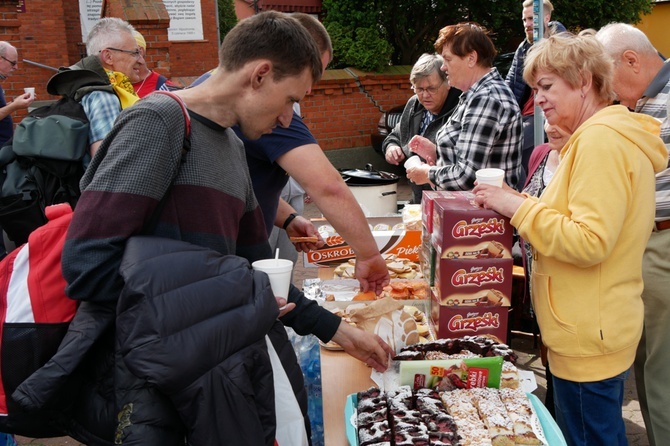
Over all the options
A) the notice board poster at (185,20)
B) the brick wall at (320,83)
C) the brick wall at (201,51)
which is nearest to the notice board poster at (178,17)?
the notice board poster at (185,20)

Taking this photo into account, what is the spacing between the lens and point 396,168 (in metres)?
10.6

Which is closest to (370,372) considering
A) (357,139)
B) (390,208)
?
A: (390,208)

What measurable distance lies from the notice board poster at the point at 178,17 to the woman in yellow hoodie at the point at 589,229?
40.7 ft

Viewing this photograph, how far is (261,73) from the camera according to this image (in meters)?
1.72

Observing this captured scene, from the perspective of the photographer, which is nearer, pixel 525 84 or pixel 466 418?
pixel 466 418

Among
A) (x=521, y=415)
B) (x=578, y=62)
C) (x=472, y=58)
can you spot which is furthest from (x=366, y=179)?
(x=521, y=415)

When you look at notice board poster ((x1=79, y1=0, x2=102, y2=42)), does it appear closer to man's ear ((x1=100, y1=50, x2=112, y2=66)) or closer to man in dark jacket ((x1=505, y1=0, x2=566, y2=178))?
man's ear ((x1=100, y1=50, x2=112, y2=66))

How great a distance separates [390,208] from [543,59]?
2.68 m

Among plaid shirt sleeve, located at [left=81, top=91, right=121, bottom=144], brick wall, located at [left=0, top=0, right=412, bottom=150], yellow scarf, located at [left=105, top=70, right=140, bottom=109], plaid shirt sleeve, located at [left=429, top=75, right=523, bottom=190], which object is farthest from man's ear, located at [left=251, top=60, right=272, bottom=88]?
brick wall, located at [left=0, top=0, right=412, bottom=150]

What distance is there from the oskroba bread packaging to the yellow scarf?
2035mm

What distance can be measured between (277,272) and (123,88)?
8.84 ft

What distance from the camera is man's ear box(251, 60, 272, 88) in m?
1.71

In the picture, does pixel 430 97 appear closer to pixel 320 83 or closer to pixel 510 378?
pixel 510 378

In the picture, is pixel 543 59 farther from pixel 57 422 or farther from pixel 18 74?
pixel 18 74
